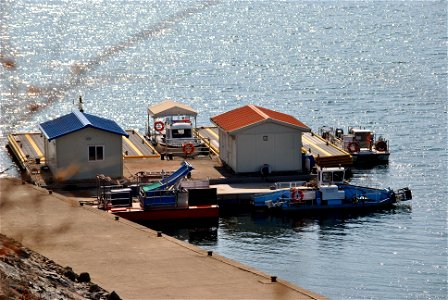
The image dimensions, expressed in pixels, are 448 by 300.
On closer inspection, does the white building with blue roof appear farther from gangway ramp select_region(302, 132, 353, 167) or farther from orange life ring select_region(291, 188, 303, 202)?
gangway ramp select_region(302, 132, 353, 167)

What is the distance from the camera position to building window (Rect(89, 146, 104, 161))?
163 ft

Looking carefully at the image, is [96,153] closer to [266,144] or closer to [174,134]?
[266,144]

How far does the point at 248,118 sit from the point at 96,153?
7.95 metres

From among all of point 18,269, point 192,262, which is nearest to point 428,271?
point 192,262

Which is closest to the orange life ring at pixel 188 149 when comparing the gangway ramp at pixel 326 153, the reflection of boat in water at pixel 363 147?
the gangway ramp at pixel 326 153

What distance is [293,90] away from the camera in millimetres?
99438

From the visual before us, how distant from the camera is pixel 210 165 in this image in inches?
2135

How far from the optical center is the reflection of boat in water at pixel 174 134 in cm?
5816

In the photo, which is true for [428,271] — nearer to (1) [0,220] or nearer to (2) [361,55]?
(1) [0,220]

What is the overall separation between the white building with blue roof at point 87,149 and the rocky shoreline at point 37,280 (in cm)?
1994

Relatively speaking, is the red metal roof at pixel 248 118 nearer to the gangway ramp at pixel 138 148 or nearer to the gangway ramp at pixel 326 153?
the gangway ramp at pixel 326 153

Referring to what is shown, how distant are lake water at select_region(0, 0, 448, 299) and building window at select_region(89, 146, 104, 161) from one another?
11.9ft

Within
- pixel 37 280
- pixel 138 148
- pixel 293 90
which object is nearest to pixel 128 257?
Answer: pixel 37 280

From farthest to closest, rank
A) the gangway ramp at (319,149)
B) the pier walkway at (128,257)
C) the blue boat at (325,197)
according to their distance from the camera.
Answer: the gangway ramp at (319,149) → the blue boat at (325,197) → the pier walkway at (128,257)
